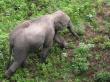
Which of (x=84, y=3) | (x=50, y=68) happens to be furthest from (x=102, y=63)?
(x=84, y=3)

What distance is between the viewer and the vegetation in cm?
898

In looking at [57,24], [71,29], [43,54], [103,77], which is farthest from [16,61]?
[71,29]

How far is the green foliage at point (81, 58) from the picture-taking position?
29.9 ft

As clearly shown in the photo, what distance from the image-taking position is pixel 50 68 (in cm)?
910

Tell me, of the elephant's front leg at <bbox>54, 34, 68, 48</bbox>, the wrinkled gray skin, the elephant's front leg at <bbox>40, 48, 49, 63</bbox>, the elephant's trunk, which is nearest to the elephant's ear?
the wrinkled gray skin

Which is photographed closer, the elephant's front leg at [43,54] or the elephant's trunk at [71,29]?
the elephant's front leg at [43,54]

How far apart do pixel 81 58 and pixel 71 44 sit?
87cm

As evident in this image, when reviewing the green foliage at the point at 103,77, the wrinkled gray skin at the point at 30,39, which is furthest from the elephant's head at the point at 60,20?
the green foliage at the point at 103,77

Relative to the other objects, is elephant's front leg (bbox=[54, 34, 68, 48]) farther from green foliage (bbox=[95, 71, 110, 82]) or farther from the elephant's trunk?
green foliage (bbox=[95, 71, 110, 82])

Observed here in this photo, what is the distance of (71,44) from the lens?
33.2ft

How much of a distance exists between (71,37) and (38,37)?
196 cm

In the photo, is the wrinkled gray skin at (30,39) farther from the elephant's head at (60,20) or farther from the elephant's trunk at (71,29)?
the elephant's trunk at (71,29)

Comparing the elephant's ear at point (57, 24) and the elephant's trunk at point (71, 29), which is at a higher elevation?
the elephant's ear at point (57, 24)

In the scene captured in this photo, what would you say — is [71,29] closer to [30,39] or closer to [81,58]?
[81,58]
